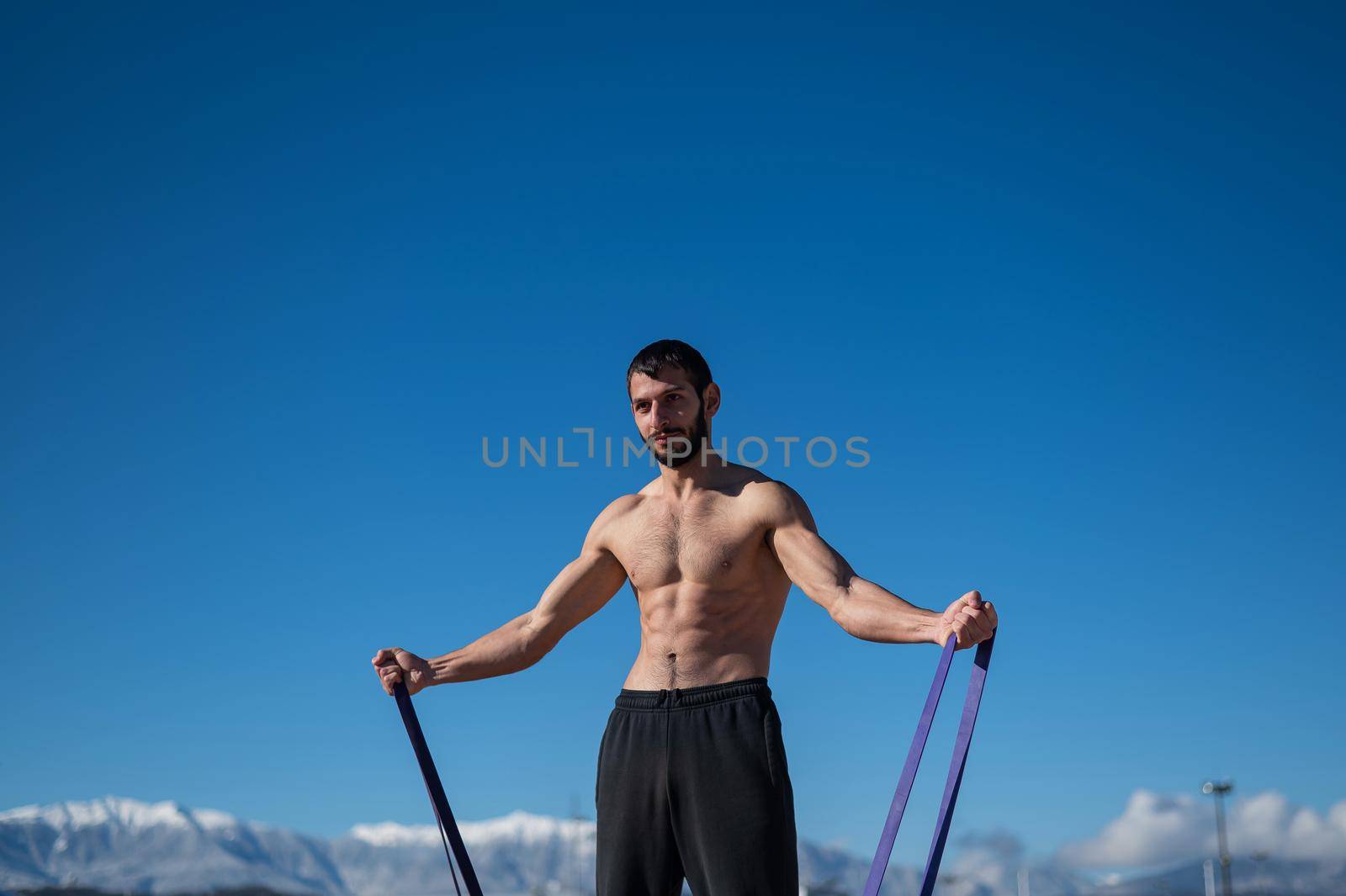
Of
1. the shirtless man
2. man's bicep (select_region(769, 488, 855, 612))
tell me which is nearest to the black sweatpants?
the shirtless man

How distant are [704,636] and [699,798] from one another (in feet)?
2.68

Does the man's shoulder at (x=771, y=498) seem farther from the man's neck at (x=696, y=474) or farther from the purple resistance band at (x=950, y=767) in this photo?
the purple resistance band at (x=950, y=767)

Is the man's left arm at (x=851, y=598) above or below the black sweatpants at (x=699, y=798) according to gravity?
above

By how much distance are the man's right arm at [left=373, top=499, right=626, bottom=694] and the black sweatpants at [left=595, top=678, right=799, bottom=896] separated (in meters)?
0.85

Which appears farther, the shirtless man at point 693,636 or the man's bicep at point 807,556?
the man's bicep at point 807,556

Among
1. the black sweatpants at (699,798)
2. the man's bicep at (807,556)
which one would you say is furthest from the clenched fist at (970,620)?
the black sweatpants at (699,798)

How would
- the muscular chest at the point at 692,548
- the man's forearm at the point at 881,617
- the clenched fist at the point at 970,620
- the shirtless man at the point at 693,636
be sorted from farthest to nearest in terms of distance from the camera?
1. the muscular chest at the point at 692,548
2. the shirtless man at the point at 693,636
3. the man's forearm at the point at 881,617
4. the clenched fist at the point at 970,620

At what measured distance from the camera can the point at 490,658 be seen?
299 inches

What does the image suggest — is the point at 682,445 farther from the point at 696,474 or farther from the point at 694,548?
the point at 694,548

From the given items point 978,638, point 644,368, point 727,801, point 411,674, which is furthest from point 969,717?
point 411,674

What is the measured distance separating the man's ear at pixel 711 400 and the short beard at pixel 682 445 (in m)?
0.06

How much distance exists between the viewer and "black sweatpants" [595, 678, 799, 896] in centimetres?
652

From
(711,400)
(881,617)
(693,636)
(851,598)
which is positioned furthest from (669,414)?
(881,617)

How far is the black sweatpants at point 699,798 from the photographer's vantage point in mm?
6523
